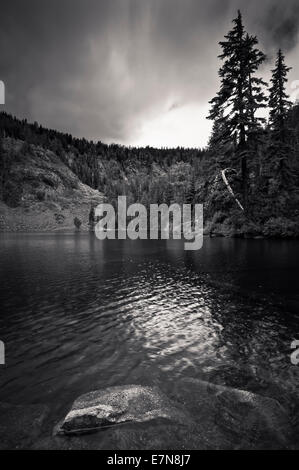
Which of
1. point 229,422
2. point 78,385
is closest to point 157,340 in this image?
point 78,385

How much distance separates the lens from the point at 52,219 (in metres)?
163

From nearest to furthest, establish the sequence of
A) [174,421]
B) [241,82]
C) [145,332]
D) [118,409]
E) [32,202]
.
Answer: [174,421] < [118,409] < [145,332] < [241,82] < [32,202]

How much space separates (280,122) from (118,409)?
54007 mm

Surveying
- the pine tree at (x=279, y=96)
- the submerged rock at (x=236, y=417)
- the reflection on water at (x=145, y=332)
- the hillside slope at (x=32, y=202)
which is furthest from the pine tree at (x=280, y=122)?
the hillside slope at (x=32, y=202)

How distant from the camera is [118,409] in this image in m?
5.94

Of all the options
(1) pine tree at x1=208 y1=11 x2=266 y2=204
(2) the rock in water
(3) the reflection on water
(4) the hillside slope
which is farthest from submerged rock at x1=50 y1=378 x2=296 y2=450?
(4) the hillside slope

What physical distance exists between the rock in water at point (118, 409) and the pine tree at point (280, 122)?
48.0 m

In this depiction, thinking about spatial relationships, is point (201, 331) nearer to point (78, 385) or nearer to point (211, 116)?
point (78, 385)

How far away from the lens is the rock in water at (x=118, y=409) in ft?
18.0

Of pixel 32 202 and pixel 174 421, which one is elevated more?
pixel 32 202

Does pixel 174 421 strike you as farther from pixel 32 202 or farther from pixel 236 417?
pixel 32 202

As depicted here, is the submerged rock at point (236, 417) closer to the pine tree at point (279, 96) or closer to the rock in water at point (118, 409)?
the rock in water at point (118, 409)

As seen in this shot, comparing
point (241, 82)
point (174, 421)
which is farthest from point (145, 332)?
point (241, 82)

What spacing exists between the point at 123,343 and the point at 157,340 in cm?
140
